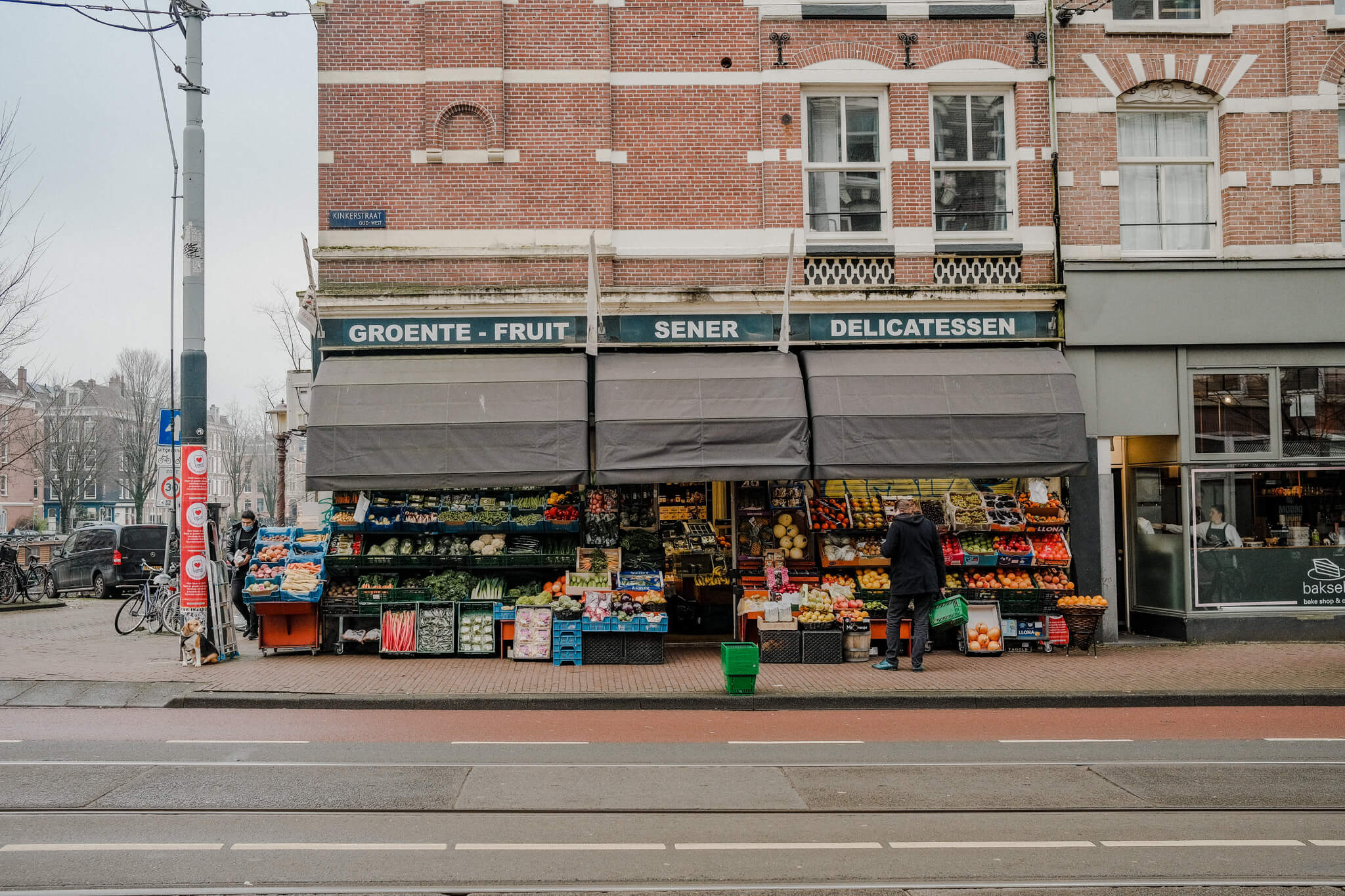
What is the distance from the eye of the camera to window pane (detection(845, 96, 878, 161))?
15.1 metres

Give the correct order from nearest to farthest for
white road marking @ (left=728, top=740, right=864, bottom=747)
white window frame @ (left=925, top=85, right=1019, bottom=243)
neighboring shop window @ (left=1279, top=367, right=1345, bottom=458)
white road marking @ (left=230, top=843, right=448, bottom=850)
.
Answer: white road marking @ (left=230, top=843, right=448, bottom=850) → white road marking @ (left=728, top=740, right=864, bottom=747) → neighboring shop window @ (left=1279, top=367, right=1345, bottom=458) → white window frame @ (left=925, top=85, right=1019, bottom=243)

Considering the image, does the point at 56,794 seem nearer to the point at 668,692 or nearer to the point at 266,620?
the point at 668,692

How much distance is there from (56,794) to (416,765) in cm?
241

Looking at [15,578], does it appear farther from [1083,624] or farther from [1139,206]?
[1139,206]

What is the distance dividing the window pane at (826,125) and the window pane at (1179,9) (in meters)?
4.94

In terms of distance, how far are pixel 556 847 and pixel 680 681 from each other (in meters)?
5.99

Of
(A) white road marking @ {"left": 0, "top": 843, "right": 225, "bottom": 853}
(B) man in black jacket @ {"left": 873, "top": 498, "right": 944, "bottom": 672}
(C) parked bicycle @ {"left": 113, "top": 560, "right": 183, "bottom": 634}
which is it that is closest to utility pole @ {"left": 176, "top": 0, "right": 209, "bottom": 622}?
(C) parked bicycle @ {"left": 113, "top": 560, "right": 183, "bottom": 634}

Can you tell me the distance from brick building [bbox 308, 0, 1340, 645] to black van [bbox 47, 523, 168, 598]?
39.7 ft

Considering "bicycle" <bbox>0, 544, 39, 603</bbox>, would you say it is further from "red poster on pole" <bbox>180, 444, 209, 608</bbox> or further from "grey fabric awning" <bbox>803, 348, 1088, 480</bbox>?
"grey fabric awning" <bbox>803, 348, 1088, 480</bbox>

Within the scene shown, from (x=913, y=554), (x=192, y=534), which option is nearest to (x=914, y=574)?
(x=913, y=554)

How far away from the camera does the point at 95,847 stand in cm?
595

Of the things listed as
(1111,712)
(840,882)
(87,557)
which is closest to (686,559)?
(1111,712)

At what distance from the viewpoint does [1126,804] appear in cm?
702

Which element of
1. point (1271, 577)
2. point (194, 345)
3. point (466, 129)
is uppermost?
point (466, 129)
